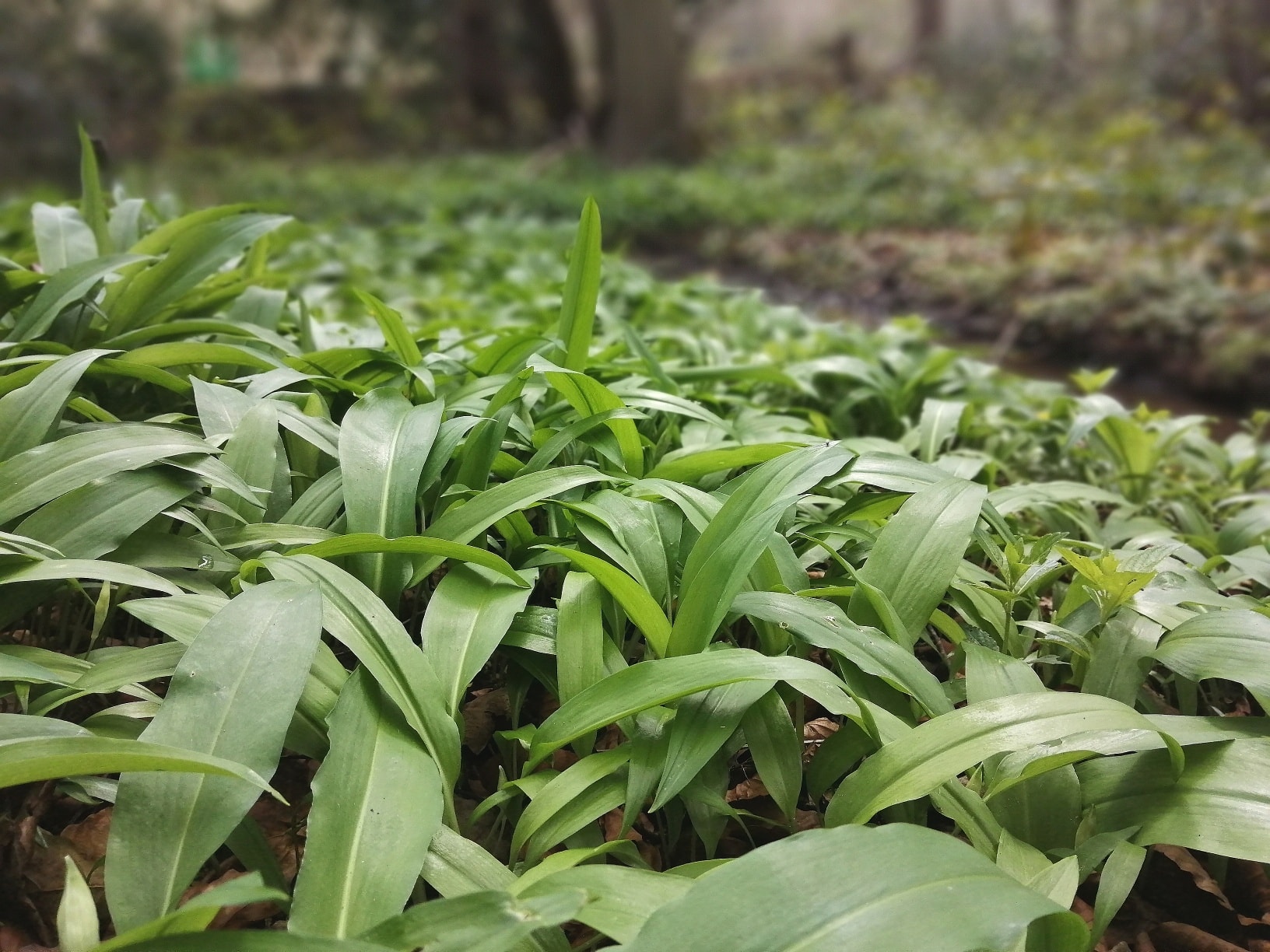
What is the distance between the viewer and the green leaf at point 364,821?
689mm

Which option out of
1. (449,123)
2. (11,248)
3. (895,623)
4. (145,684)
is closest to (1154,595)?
(895,623)

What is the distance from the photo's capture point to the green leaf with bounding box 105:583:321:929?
27.7 inches

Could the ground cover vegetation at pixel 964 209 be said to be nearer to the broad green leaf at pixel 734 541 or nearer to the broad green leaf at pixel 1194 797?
the broad green leaf at pixel 734 541

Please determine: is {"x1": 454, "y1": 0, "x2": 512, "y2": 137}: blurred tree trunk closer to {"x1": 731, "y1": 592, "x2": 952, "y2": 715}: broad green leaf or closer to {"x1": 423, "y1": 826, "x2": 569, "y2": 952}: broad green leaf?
{"x1": 731, "y1": 592, "x2": 952, "y2": 715}: broad green leaf

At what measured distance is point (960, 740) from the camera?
0.84 metres

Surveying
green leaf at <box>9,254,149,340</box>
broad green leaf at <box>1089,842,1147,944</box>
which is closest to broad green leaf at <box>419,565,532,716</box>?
broad green leaf at <box>1089,842,1147,944</box>

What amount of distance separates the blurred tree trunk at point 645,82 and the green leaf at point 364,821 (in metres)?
11.8

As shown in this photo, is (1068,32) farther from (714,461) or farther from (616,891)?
(616,891)

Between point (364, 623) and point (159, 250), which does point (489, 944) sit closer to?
point (364, 623)

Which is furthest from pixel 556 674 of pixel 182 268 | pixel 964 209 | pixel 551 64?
pixel 551 64

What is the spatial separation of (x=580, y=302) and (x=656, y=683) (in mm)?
776

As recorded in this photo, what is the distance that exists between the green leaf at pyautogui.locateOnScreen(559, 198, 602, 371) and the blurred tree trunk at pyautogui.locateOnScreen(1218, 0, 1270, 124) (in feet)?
31.3

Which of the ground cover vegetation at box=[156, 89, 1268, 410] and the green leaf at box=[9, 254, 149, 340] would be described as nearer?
the green leaf at box=[9, 254, 149, 340]

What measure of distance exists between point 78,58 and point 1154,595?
41.0ft
